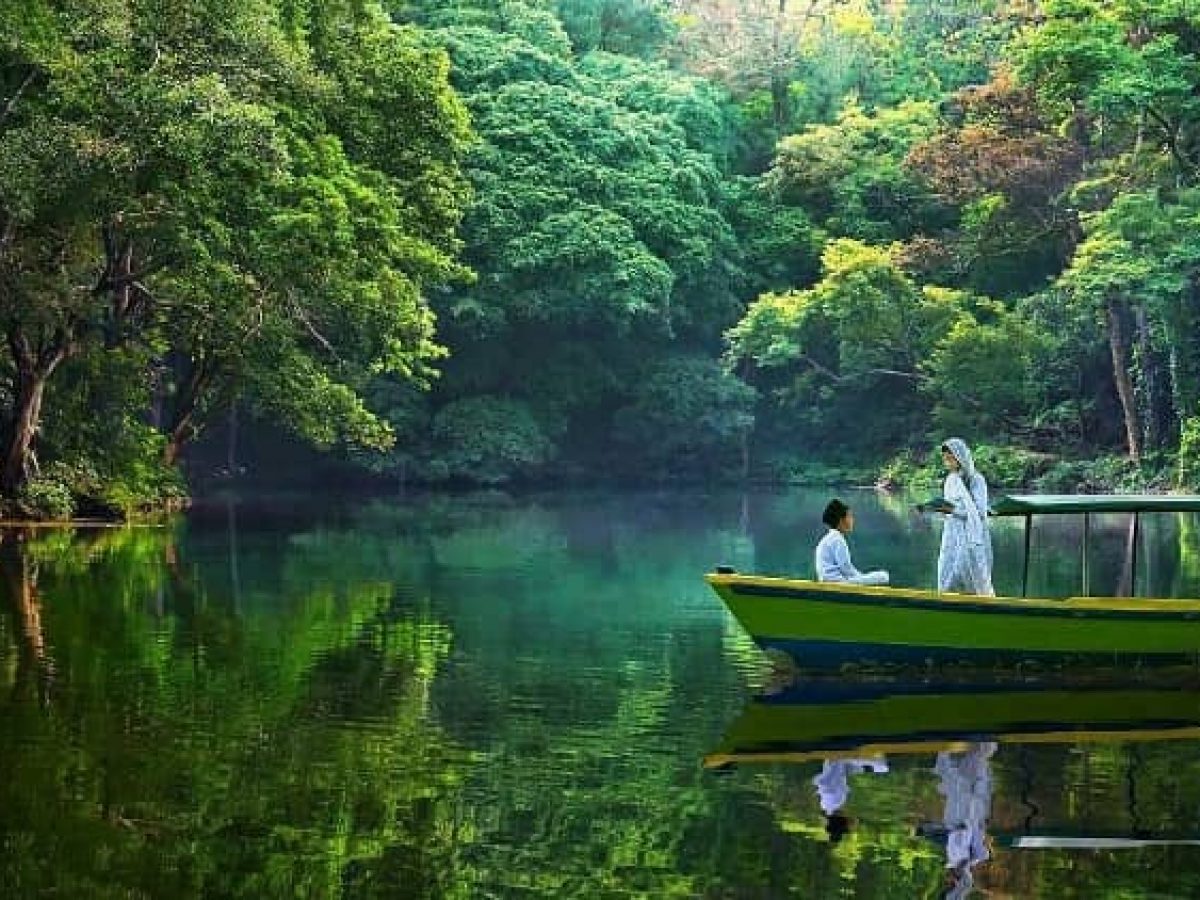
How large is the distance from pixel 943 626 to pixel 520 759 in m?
4.73

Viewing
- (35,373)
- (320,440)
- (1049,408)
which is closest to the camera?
(35,373)

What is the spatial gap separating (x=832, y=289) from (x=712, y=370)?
480 centimetres

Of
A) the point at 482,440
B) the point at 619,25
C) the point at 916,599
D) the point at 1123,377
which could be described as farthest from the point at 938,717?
the point at 619,25

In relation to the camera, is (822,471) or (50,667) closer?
(50,667)

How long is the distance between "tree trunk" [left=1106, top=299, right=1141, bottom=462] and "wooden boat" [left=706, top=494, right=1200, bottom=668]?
2936 cm

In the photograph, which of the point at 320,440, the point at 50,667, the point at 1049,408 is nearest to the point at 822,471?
the point at 1049,408

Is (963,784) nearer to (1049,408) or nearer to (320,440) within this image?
(320,440)

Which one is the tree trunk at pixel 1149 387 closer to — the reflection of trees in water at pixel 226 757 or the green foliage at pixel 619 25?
the green foliage at pixel 619 25

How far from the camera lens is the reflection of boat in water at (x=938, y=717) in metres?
12.3

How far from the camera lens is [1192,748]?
40.9 feet

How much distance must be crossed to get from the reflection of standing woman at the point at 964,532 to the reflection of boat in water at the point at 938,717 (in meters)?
0.97

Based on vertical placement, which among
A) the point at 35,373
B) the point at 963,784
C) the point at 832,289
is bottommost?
the point at 963,784

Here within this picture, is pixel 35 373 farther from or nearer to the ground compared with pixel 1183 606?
farther from the ground

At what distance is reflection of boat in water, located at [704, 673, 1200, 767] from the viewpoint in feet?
40.2
